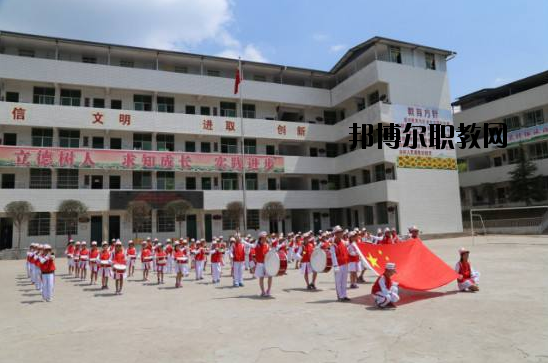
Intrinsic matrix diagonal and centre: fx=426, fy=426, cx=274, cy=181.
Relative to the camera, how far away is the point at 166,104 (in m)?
38.7

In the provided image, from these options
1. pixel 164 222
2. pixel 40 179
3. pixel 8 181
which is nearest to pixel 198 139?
pixel 164 222

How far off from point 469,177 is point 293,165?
64.8 ft

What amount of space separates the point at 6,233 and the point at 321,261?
31632 millimetres

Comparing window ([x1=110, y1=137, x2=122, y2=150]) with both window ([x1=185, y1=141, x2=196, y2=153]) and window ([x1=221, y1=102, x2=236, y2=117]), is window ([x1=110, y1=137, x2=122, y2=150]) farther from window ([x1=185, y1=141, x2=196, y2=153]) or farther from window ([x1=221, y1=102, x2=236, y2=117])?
window ([x1=221, y1=102, x2=236, y2=117])

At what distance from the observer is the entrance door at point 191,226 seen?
38250 millimetres

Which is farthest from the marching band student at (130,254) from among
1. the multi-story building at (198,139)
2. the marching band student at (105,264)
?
the multi-story building at (198,139)

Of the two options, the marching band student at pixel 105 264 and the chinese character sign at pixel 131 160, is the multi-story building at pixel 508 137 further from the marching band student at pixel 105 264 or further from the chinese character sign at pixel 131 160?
the marching band student at pixel 105 264

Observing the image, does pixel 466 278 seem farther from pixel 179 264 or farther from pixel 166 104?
pixel 166 104

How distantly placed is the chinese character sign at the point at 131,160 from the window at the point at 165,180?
1047 millimetres

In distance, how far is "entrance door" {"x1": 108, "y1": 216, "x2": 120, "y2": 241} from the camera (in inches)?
1420

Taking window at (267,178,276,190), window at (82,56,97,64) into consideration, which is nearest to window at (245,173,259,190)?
window at (267,178,276,190)

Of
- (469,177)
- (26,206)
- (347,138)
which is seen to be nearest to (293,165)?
(347,138)

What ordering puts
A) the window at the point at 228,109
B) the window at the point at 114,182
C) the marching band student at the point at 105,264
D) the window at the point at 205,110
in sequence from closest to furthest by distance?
the marching band student at the point at 105,264, the window at the point at 114,182, the window at the point at 205,110, the window at the point at 228,109

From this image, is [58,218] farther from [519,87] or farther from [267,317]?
[519,87]
